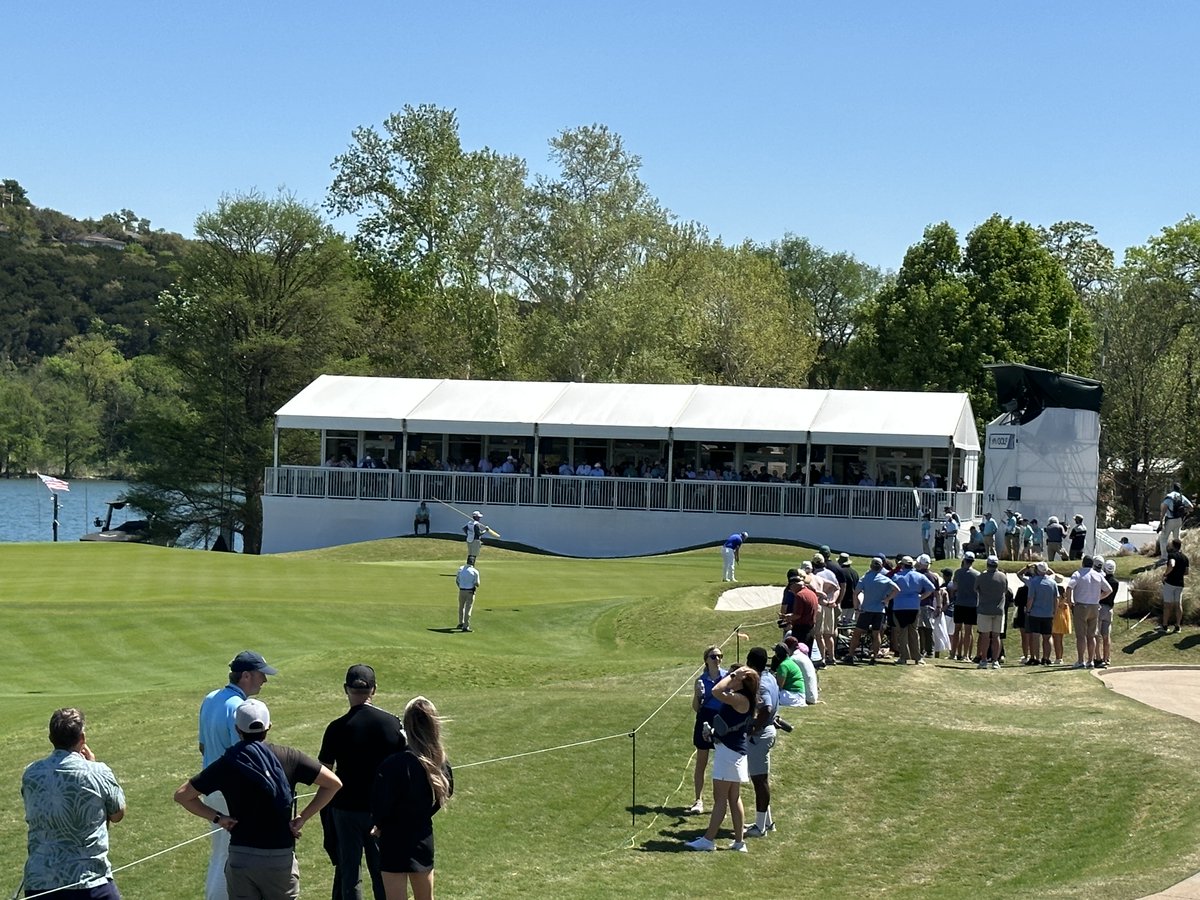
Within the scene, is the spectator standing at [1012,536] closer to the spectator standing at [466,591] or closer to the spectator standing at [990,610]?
the spectator standing at [990,610]

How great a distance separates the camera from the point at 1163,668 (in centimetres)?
2609

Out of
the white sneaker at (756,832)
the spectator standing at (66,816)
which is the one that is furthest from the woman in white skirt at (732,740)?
the spectator standing at (66,816)

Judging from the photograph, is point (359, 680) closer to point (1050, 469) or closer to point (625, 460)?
point (1050, 469)

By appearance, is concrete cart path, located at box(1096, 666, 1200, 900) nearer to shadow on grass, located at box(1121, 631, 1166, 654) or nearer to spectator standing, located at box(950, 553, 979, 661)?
shadow on grass, located at box(1121, 631, 1166, 654)

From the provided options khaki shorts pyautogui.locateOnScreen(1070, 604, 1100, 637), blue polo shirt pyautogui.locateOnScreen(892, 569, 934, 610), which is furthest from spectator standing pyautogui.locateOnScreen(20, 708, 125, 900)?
khaki shorts pyautogui.locateOnScreen(1070, 604, 1100, 637)

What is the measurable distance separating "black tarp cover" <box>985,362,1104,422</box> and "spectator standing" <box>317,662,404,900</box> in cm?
4312

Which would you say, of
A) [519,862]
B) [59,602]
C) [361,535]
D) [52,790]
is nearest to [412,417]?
[361,535]

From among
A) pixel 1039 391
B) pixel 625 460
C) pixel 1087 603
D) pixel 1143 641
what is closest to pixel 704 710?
pixel 1087 603

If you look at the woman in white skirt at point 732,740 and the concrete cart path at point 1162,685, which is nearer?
the woman in white skirt at point 732,740

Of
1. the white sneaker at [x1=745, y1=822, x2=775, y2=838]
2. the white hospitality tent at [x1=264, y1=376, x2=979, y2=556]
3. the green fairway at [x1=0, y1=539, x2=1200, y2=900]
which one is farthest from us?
the white hospitality tent at [x1=264, y1=376, x2=979, y2=556]

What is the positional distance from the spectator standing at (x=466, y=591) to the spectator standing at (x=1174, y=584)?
41.2ft

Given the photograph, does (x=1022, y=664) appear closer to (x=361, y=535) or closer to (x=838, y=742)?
(x=838, y=742)

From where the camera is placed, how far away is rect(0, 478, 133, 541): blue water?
339ft

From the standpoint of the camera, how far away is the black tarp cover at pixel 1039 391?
5106cm
